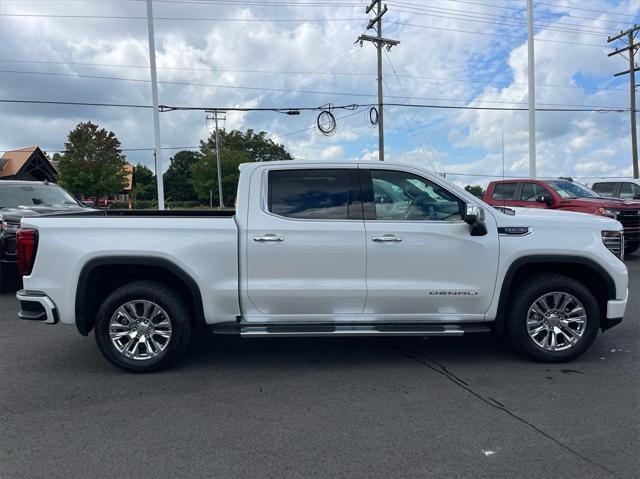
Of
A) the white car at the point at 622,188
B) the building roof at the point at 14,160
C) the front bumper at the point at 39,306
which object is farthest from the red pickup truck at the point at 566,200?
the building roof at the point at 14,160

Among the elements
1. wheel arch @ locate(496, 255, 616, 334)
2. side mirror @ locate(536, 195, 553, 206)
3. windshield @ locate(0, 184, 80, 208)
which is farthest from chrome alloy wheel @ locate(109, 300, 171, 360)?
side mirror @ locate(536, 195, 553, 206)

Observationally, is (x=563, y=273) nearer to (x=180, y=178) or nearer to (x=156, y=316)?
(x=156, y=316)

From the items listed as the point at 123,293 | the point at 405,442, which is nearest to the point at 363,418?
the point at 405,442

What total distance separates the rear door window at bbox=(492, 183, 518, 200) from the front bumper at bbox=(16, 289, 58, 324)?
35.1 ft

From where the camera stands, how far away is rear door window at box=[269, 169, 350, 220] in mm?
4660

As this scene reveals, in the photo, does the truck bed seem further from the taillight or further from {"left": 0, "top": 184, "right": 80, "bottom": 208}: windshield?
{"left": 0, "top": 184, "right": 80, "bottom": 208}: windshield

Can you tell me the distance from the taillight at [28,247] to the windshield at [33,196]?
5.48 m

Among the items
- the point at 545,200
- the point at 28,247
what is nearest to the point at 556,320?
the point at 28,247

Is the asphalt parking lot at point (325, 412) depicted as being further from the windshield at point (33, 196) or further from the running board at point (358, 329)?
the windshield at point (33, 196)

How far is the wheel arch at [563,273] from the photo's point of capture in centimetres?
460

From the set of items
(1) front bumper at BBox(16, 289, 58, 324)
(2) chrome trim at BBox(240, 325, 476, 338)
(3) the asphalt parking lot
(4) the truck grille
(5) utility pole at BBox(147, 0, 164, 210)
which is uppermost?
(5) utility pole at BBox(147, 0, 164, 210)

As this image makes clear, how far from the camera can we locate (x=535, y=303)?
184 inches

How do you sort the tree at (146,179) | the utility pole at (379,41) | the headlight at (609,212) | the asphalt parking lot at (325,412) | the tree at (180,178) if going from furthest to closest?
the tree at (180,178)
the tree at (146,179)
the utility pole at (379,41)
the headlight at (609,212)
the asphalt parking lot at (325,412)

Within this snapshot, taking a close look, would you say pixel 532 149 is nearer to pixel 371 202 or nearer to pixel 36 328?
pixel 371 202
